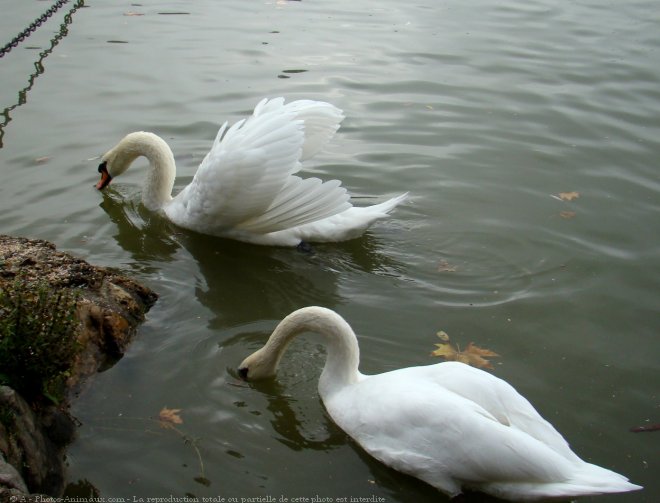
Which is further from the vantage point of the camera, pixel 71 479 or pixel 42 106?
pixel 42 106

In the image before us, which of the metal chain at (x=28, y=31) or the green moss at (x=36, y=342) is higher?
the metal chain at (x=28, y=31)

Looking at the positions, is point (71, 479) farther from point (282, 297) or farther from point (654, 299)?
point (654, 299)

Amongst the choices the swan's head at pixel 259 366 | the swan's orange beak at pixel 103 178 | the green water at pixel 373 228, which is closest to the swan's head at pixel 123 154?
the swan's orange beak at pixel 103 178

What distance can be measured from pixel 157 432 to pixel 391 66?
320 inches

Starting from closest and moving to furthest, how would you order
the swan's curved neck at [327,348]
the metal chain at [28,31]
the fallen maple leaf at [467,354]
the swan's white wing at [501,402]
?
the swan's white wing at [501,402] → the swan's curved neck at [327,348] → the fallen maple leaf at [467,354] → the metal chain at [28,31]

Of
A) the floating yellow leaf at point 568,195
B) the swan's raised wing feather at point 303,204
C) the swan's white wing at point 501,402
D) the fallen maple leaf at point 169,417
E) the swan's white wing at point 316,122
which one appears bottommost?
the fallen maple leaf at point 169,417

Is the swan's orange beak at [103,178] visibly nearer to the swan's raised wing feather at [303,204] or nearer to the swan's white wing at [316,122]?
the swan's white wing at [316,122]

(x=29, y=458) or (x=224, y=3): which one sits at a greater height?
(x=224, y=3)

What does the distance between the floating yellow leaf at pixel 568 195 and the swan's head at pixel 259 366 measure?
392cm

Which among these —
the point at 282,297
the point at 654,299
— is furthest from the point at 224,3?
the point at 654,299

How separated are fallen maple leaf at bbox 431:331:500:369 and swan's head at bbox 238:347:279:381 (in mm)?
1127

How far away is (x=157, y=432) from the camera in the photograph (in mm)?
4520

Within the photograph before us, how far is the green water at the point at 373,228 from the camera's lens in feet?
14.8

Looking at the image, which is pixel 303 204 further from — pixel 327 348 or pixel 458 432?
pixel 458 432
